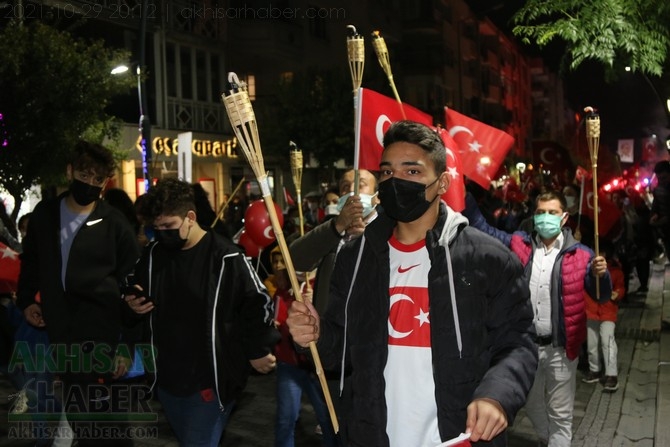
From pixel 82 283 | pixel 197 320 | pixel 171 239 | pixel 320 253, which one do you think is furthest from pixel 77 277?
pixel 320 253

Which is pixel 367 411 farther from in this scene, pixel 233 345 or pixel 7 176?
pixel 7 176

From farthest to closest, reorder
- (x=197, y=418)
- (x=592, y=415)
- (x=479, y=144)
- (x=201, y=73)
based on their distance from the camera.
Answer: (x=201, y=73) → (x=592, y=415) → (x=479, y=144) → (x=197, y=418)

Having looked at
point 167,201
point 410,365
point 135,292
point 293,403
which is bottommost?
point 293,403

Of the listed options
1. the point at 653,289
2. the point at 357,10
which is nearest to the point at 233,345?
the point at 653,289

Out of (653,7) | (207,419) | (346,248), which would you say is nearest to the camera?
(346,248)

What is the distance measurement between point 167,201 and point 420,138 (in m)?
1.87

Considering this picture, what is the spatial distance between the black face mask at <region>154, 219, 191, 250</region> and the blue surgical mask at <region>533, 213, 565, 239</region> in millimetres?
2847

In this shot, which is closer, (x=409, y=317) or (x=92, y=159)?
(x=409, y=317)

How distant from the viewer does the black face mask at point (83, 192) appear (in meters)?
5.13

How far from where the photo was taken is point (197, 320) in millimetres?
4359

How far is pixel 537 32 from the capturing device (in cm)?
1073

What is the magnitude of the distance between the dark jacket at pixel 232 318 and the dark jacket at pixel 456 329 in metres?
1.26

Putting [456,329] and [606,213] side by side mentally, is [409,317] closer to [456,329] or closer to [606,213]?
[456,329]

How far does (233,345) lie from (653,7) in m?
7.46
